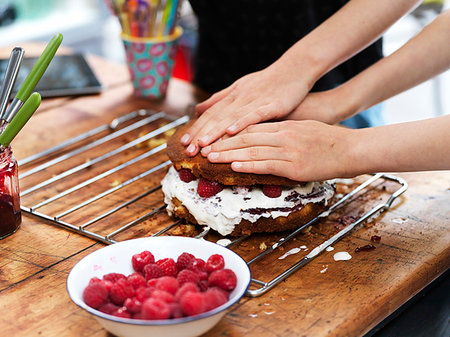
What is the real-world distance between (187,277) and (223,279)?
0.06 m

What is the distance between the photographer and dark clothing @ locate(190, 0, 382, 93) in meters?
2.05

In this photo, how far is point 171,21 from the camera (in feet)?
7.06

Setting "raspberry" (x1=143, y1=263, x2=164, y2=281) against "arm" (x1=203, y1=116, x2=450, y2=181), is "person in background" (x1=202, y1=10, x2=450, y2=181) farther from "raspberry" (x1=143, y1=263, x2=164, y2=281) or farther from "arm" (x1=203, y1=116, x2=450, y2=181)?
"raspberry" (x1=143, y1=263, x2=164, y2=281)

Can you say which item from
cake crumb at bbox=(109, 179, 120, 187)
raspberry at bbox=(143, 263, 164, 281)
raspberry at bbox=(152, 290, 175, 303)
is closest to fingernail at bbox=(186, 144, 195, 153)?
cake crumb at bbox=(109, 179, 120, 187)

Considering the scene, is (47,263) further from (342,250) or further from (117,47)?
(117,47)

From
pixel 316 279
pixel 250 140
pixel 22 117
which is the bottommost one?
pixel 316 279

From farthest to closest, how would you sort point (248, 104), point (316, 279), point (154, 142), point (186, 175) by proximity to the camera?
1. point (154, 142)
2. point (248, 104)
3. point (186, 175)
4. point (316, 279)

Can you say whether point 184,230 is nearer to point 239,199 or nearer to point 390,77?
point 239,199

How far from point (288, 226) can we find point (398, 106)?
3076 millimetres

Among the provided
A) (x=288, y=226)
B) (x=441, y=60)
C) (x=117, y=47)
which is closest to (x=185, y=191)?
(x=288, y=226)

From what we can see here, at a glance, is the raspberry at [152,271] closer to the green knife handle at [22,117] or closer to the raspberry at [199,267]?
the raspberry at [199,267]

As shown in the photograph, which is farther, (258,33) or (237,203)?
(258,33)

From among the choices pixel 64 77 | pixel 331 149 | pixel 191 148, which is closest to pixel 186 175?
pixel 191 148

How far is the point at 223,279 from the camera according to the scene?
108cm
